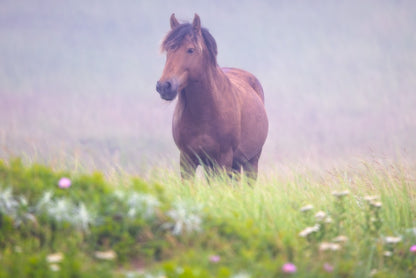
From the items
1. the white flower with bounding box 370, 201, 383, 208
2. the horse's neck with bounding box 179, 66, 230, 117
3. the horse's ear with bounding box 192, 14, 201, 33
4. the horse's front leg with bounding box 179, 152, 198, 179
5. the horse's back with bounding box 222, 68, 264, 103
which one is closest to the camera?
the white flower with bounding box 370, 201, 383, 208

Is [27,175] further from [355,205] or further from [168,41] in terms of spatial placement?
[355,205]

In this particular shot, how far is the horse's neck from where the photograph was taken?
698 cm

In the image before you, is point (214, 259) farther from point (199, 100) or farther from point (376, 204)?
point (199, 100)

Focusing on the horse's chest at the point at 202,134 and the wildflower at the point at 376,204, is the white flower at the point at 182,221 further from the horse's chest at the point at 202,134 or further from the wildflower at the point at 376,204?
the horse's chest at the point at 202,134

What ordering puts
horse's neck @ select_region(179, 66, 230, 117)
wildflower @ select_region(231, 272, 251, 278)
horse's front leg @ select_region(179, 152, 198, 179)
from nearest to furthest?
wildflower @ select_region(231, 272, 251, 278) → horse's neck @ select_region(179, 66, 230, 117) → horse's front leg @ select_region(179, 152, 198, 179)

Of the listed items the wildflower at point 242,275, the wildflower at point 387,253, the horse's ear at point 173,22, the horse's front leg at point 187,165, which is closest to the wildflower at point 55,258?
the wildflower at point 242,275

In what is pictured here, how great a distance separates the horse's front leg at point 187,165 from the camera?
708cm

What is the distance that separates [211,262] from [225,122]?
386 cm

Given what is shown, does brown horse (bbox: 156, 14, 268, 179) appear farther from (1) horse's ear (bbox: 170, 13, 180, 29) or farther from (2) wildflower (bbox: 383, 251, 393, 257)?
(2) wildflower (bbox: 383, 251, 393, 257)

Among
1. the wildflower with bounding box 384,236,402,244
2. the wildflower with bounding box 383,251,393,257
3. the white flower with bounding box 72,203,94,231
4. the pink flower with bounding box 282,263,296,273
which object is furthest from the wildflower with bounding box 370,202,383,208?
the white flower with bounding box 72,203,94,231

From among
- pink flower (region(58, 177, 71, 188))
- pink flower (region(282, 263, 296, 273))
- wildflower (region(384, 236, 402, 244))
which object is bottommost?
wildflower (region(384, 236, 402, 244))

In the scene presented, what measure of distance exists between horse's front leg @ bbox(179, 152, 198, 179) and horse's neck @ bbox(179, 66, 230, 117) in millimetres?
678

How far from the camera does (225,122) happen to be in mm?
7207

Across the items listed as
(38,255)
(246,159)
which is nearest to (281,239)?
(38,255)
